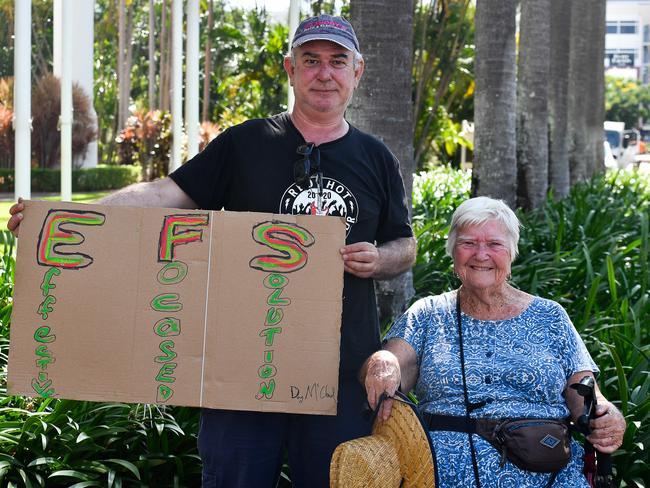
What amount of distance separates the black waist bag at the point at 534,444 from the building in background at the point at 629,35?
153 meters

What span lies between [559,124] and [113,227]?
1133 centimetres

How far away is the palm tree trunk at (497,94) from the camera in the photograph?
394 inches

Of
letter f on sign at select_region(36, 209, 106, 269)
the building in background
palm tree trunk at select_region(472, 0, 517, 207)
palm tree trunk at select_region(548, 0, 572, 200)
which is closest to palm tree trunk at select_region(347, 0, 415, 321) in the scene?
letter f on sign at select_region(36, 209, 106, 269)

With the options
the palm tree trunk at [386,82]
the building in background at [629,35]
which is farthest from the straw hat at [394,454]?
the building in background at [629,35]

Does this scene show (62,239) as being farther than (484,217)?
No

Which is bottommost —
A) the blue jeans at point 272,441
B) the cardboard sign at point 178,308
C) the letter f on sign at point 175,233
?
the blue jeans at point 272,441

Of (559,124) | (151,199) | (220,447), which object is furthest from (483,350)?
(559,124)

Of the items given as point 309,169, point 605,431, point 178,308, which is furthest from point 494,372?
point 178,308

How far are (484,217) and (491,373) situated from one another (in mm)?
554

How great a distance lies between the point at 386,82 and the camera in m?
6.11

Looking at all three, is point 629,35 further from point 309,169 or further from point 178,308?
point 178,308

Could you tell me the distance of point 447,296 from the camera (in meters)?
3.81

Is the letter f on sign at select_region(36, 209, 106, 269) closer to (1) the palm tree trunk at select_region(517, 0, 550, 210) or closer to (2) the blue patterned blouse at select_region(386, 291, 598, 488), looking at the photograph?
(2) the blue patterned blouse at select_region(386, 291, 598, 488)
